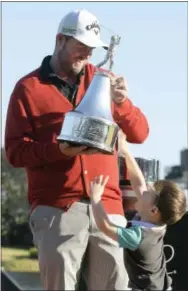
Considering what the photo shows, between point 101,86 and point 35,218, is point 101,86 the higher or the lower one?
the higher one

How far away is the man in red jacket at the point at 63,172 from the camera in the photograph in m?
5.10

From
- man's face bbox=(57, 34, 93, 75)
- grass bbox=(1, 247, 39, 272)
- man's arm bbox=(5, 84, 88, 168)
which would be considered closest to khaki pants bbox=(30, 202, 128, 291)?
man's arm bbox=(5, 84, 88, 168)

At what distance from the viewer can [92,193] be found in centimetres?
506

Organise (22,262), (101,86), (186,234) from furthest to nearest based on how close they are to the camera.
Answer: (22,262) < (186,234) < (101,86)

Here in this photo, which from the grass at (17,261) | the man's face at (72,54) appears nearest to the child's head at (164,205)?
the man's face at (72,54)

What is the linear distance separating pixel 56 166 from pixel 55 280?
52 centimetres

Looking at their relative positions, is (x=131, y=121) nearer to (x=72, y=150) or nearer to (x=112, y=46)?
(x=112, y=46)

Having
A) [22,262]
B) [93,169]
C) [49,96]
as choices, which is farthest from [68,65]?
[22,262]

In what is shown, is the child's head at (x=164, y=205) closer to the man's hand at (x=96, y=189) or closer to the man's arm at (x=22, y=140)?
the man's hand at (x=96, y=189)

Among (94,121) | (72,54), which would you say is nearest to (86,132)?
(94,121)

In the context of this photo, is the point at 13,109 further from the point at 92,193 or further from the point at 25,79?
the point at 92,193

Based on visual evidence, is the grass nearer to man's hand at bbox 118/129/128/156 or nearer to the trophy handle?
man's hand at bbox 118/129/128/156

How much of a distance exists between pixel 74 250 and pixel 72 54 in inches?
35.9

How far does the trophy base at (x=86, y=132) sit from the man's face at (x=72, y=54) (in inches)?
15.8
